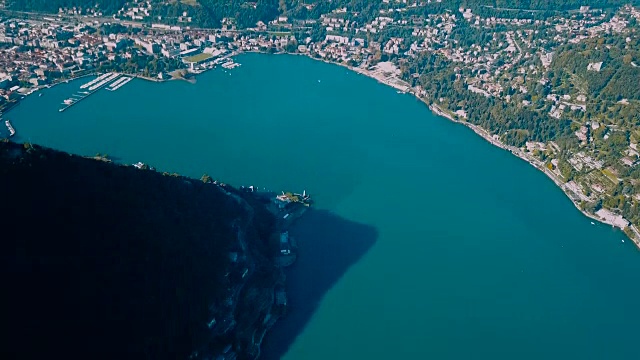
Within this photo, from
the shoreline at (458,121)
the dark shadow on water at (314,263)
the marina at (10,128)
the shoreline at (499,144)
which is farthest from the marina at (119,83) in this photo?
the dark shadow on water at (314,263)

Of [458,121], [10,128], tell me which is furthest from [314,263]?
[10,128]

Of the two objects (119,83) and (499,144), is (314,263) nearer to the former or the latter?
(499,144)

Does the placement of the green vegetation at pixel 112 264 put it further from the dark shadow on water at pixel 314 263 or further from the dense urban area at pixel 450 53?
the dense urban area at pixel 450 53

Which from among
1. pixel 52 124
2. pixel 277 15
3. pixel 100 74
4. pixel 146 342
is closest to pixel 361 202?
pixel 146 342

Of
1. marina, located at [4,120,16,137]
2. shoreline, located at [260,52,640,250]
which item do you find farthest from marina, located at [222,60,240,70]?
marina, located at [4,120,16,137]

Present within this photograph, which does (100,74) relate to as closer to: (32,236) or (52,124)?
(52,124)

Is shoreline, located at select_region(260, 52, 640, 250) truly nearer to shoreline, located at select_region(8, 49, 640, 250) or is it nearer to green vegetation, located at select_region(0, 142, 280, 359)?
shoreline, located at select_region(8, 49, 640, 250)
